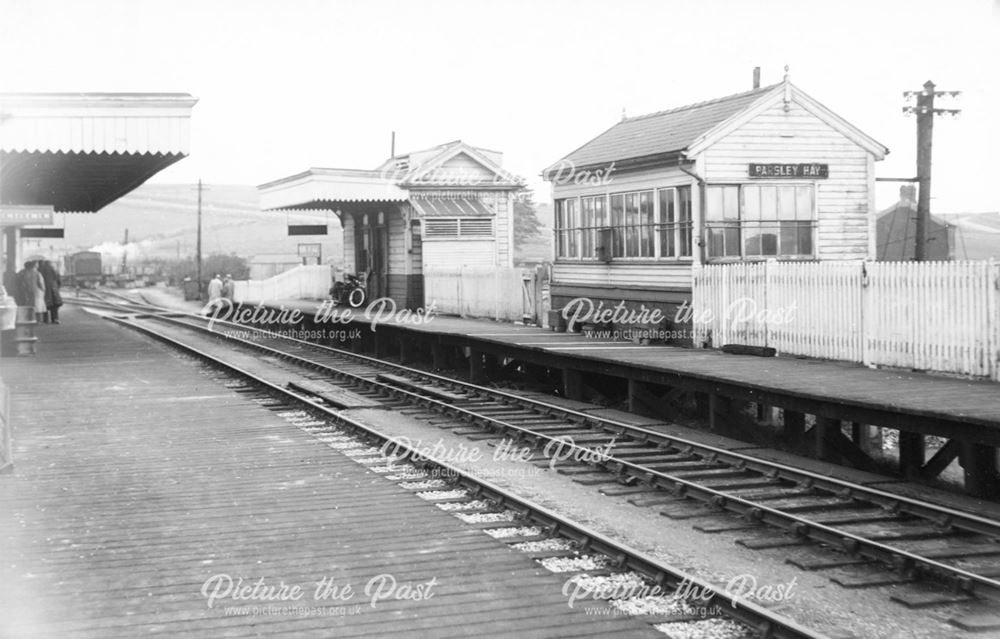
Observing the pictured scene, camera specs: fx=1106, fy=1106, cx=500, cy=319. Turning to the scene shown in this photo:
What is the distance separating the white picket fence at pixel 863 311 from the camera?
1175 centimetres

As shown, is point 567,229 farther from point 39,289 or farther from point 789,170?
point 39,289

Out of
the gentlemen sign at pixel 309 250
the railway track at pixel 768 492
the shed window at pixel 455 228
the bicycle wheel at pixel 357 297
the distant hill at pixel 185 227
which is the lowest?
the railway track at pixel 768 492

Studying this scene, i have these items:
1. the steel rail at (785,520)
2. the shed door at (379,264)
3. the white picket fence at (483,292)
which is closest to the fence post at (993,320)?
the steel rail at (785,520)

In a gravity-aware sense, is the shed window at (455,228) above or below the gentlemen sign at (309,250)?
above

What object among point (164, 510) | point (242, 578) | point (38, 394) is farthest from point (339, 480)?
point (38, 394)

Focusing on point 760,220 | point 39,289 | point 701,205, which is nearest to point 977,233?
point 760,220

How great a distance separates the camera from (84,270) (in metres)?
74.1

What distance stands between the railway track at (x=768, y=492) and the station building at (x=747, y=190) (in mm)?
4546

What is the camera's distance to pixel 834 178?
738 inches

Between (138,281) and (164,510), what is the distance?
7200cm

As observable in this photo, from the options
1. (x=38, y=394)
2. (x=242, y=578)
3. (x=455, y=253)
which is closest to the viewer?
(x=242, y=578)

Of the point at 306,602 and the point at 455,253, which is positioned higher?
the point at 455,253

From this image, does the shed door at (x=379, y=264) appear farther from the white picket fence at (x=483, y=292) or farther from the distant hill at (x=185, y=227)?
the distant hill at (x=185, y=227)

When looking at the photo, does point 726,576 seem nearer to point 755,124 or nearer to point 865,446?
point 865,446
